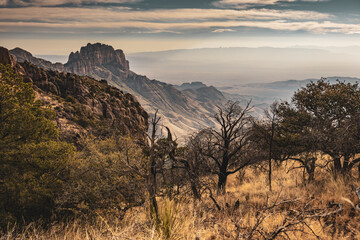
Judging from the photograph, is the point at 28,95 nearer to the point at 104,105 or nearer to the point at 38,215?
the point at 38,215

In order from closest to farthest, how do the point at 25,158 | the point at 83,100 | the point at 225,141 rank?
the point at 25,158 → the point at 225,141 → the point at 83,100

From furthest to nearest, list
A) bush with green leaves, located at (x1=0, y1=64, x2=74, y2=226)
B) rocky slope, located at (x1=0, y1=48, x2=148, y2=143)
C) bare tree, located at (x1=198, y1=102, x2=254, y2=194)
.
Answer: rocky slope, located at (x1=0, y1=48, x2=148, y2=143)
bare tree, located at (x1=198, y1=102, x2=254, y2=194)
bush with green leaves, located at (x1=0, y1=64, x2=74, y2=226)

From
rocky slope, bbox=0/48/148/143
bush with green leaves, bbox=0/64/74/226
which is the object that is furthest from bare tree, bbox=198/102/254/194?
rocky slope, bbox=0/48/148/143

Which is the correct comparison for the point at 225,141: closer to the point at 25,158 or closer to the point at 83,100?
the point at 25,158

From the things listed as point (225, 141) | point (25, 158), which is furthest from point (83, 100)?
point (225, 141)

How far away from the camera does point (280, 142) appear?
609 inches

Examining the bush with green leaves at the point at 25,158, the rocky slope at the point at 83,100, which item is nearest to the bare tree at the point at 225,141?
the bush with green leaves at the point at 25,158

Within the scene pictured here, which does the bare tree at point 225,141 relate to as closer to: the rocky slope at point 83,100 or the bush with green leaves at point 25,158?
the bush with green leaves at point 25,158

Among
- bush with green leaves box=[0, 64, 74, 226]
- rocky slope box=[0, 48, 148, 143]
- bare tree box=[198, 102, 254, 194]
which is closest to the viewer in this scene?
bush with green leaves box=[0, 64, 74, 226]

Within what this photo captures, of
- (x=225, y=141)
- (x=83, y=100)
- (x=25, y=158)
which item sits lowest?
(x=83, y=100)

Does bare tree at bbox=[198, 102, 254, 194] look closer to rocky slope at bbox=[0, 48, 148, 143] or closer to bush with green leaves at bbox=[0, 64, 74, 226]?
bush with green leaves at bbox=[0, 64, 74, 226]

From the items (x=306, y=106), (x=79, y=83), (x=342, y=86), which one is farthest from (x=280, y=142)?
(x=79, y=83)

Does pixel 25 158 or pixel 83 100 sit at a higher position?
pixel 25 158

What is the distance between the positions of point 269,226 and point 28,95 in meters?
12.7
